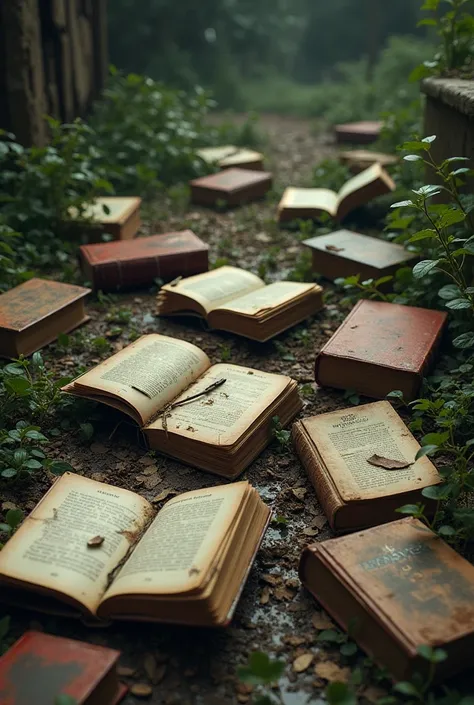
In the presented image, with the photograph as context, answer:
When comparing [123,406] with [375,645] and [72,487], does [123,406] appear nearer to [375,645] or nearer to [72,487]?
[72,487]

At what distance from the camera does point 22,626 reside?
1733 mm

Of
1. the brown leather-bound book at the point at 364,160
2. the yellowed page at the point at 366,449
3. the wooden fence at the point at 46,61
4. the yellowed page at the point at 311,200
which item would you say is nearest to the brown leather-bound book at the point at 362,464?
the yellowed page at the point at 366,449

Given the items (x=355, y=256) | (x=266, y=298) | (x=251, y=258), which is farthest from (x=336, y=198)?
(x=266, y=298)

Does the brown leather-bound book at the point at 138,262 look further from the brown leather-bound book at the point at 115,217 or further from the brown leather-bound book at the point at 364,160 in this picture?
the brown leather-bound book at the point at 364,160

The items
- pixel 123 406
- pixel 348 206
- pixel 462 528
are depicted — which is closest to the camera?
pixel 462 528

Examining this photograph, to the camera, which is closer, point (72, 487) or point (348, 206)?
point (72, 487)

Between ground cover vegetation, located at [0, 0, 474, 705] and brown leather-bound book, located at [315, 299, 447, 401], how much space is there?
2.8 inches

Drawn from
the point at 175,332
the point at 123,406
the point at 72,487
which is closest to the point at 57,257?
the point at 175,332

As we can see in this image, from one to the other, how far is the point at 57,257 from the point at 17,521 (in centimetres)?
222

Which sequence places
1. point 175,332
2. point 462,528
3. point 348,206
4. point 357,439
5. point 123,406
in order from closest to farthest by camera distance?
1. point 462,528
2. point 357,439
3. point 123,406
4. point 175,332
5. point 348,206

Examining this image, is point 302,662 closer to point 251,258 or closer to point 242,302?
point 242,302

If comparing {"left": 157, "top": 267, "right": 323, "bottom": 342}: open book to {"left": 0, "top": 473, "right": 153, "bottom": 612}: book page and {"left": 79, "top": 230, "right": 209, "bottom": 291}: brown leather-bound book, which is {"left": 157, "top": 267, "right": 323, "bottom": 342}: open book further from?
{"left": 0, "top": 473, "right": 153, "bottom": 612}: book page

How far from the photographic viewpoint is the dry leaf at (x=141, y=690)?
1.56 m

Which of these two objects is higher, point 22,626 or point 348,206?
point 348,206
